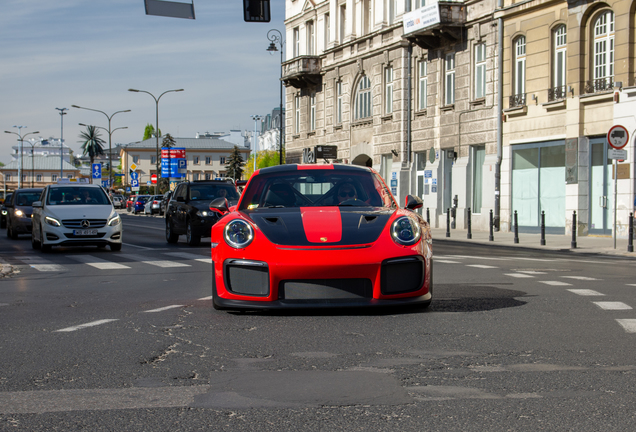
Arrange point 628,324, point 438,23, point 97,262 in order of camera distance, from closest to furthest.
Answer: point 628,324
point 97,262
point 438,23

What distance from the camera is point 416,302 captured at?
25.1 ft

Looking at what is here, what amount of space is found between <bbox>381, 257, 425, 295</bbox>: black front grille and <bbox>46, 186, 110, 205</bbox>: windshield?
1432 centimetres

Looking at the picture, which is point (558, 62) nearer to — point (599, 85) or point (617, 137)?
point (599, 85)

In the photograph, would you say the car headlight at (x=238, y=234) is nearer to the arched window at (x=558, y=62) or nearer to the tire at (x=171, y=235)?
the tire at (x=171, y=235)

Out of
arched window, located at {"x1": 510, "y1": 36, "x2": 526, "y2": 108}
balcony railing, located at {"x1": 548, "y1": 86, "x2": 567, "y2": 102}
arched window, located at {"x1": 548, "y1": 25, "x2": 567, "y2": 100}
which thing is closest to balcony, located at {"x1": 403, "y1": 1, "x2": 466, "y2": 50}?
arched window, located at {"x1": 510, "y1": 36, "x2": 526, "y2": 108}

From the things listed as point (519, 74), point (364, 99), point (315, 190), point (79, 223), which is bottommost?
point (79, 223)

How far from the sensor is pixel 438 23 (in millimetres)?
33531

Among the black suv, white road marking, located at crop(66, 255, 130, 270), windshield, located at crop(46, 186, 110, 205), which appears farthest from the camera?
the black suv

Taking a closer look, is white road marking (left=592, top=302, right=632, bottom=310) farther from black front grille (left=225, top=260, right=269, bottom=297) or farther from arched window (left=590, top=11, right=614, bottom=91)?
arched window (left=590, top=11, right=614, bottom=91)

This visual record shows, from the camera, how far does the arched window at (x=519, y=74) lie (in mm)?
30609

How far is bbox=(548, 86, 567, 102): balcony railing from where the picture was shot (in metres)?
28.3

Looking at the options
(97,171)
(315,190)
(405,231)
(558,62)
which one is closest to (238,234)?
(315,190)

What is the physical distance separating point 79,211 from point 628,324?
48.5ft

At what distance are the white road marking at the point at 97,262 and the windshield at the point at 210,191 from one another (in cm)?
450
